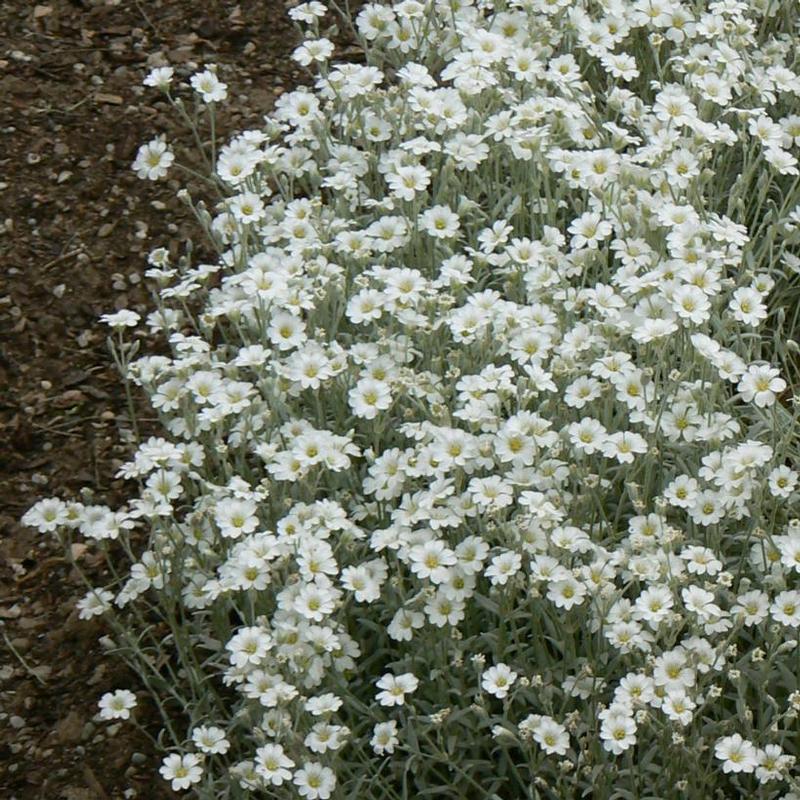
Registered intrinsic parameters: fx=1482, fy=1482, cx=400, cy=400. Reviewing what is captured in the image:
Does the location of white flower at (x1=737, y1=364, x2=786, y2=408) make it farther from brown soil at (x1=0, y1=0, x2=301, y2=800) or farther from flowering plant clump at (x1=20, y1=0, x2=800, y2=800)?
brown soil at (x1=0, y1=0, x2=301, y2=800)

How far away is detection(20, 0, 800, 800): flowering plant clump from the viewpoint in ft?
10.5

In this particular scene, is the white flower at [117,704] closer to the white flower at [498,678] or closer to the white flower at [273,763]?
the white flower at [273,763]

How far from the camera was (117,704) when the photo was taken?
11.5ft

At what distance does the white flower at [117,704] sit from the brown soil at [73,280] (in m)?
0.24

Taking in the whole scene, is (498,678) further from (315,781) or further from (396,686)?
(315,781)

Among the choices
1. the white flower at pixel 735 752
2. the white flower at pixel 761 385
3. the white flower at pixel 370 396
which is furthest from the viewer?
the white flower at pixel 370 396

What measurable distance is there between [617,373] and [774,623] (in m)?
0.68

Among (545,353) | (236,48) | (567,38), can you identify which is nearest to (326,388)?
(545,353)

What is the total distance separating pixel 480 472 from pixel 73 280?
1.77m

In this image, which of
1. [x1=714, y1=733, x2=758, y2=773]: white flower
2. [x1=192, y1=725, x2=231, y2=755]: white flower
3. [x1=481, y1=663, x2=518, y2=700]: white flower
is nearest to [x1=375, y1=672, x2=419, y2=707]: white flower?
[x1=481, y1=663, x2=518, y2=700]: white flower

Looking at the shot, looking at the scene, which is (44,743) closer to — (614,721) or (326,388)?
(326,388)

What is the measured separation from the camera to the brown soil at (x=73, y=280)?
147 inches

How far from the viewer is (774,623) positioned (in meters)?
3.25

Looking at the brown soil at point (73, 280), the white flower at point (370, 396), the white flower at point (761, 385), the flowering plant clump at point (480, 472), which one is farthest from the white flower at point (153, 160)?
the white flower at point (761, 385)
